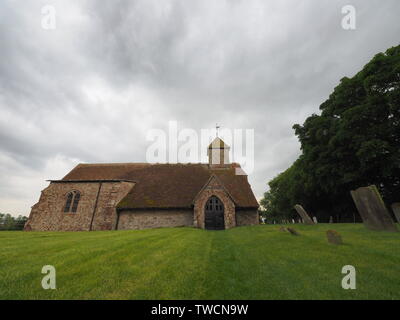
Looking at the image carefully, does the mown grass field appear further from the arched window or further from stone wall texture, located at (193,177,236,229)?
the arched window

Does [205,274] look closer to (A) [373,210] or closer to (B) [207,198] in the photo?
(A) [373,210]

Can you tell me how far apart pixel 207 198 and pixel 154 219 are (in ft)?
19.7

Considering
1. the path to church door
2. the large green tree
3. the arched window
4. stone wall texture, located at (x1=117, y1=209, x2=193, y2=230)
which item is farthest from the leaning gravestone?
the arched window

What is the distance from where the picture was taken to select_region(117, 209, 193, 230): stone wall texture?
18719mm

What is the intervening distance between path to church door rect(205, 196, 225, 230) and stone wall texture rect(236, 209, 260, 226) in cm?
234

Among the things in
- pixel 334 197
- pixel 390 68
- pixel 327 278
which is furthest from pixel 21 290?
pixel 334 197

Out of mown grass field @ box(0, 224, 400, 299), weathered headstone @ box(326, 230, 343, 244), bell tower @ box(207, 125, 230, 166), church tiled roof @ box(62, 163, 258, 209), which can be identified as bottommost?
mown grass field @ box(0, 224, 400, 299)

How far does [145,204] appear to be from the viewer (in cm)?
1914

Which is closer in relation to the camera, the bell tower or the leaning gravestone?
the leaning gravestone

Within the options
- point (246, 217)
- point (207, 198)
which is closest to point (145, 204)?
point (207, 198)

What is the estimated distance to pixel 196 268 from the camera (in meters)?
4.91

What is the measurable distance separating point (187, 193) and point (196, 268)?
51.3ft
